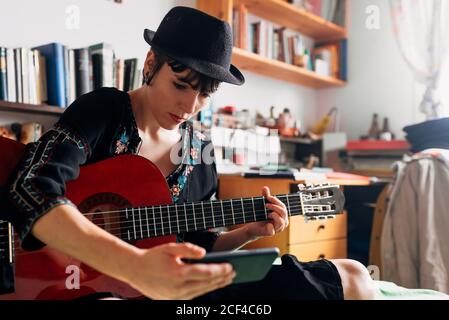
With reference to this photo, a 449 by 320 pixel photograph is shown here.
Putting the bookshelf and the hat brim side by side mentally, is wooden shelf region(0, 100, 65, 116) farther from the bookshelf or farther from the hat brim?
the bookshelf

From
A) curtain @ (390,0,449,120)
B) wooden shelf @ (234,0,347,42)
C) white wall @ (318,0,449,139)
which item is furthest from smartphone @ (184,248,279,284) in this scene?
white wall @ (318,0,449,139)

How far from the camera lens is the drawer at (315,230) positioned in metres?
1.65

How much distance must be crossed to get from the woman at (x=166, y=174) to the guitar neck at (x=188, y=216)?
50mm

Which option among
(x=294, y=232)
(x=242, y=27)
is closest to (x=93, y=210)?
(x=294, y=232)

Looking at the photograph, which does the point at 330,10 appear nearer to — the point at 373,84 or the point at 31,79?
the point at 373,84

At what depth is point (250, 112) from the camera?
2377mm

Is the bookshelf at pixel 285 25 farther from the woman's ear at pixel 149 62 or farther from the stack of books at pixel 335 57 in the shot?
the woman's ear at pixel 149 62

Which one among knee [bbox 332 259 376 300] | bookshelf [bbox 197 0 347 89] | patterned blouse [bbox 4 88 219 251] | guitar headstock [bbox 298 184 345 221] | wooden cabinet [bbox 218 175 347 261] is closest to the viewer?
patterned blouse [bbox 4 88 219 251]

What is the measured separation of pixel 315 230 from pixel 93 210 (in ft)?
3.67

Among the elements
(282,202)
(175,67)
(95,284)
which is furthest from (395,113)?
(95,284)

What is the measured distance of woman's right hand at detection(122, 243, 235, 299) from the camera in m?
0.55

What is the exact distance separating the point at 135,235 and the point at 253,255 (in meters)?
0.37

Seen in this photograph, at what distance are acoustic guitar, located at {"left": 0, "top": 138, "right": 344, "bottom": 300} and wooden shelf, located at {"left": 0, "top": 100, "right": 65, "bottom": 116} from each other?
21.7 inches

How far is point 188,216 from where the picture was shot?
35.0 inches
